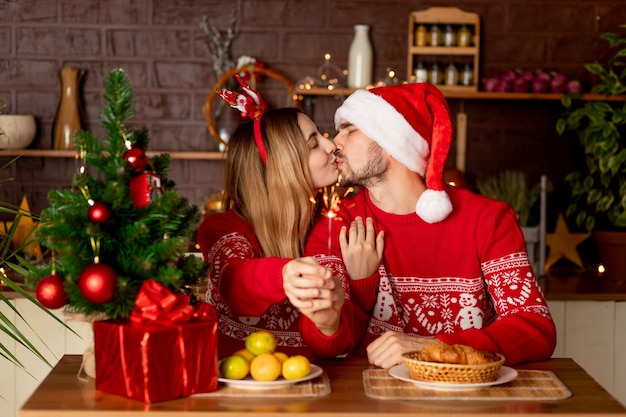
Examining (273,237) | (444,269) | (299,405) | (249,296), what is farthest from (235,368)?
(444,269)

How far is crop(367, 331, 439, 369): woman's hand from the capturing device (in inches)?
69.7

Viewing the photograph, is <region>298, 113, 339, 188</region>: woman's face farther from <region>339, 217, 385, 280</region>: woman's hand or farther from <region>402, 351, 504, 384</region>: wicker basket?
<region>402, 351, 504, 384</region>: wicker basket

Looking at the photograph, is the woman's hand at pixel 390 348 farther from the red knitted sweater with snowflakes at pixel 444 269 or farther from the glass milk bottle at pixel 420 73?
the glass milk bottle at pixel 420 73

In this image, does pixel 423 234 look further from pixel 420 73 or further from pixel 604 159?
pixel 420 73

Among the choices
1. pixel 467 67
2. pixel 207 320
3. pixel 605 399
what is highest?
pixel 467 67

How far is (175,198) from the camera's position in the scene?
1.58 metres

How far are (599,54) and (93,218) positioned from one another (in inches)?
116

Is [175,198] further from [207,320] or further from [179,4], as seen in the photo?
[179,4]

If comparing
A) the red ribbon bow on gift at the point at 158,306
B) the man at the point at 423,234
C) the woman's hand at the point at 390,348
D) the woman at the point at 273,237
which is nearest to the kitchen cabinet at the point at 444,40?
the man at the point at 423,234

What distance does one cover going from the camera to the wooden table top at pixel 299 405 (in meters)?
1.46

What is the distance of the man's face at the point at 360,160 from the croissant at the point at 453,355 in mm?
696

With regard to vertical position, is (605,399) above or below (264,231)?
below

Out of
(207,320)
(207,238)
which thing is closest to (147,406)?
(207,320)

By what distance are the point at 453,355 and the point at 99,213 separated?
661 millimetres
